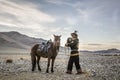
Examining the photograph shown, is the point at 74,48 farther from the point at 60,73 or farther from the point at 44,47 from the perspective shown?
the point at 44,47

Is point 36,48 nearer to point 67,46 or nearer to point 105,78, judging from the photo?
point 67,46

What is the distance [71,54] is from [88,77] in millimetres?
2660

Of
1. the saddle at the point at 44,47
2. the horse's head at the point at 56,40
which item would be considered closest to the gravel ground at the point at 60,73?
the saddle at the point at 44,47

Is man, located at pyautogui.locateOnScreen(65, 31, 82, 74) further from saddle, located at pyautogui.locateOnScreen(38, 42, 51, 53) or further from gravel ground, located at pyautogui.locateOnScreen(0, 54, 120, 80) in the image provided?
saddle, located at pyautogui.locateOnScreen(38, 42, 51, 53)

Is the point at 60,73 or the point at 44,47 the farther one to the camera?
the point at 44,47

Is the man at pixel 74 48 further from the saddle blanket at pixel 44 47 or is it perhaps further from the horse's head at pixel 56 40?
the saddle blanket at pixel 44 47

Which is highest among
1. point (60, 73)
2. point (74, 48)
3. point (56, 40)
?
point (56, 40)

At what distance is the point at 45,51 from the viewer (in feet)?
69.3

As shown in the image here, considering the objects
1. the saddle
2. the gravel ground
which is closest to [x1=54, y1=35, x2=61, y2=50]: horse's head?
the saddle

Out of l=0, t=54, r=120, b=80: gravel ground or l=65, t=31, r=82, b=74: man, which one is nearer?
l=0, t=54, r=120, b=80: gravel ground

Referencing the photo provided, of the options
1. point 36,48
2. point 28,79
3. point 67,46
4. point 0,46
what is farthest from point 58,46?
point 0,46

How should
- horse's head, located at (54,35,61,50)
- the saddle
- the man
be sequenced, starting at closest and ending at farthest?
horse's head, located at (54,35,61,50) < the man < the saddle

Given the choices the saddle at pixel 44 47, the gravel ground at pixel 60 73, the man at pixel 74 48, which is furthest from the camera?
the saddle at pixel 44 47

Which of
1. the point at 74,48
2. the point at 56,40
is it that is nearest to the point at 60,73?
the point at 74,48
